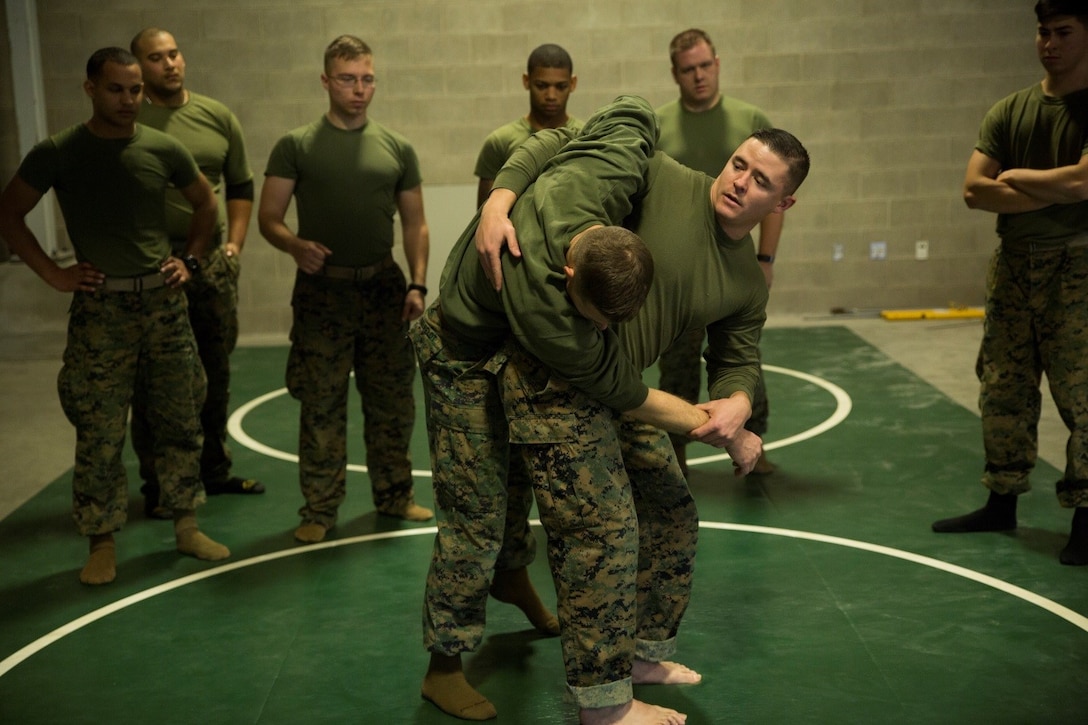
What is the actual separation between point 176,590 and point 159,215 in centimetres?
137

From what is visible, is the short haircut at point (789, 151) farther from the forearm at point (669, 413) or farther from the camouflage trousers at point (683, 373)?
→ the camouflage trousers at point (683, 373)

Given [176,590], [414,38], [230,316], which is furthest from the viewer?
[414,38]

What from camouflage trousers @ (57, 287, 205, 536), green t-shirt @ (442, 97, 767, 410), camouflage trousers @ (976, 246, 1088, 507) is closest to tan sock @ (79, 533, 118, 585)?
camouflage trousers @ (57, 287, 205, 536)

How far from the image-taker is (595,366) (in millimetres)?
2834

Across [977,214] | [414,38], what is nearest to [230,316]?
[414,38]

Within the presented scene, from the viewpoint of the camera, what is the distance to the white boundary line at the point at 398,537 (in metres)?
3.82

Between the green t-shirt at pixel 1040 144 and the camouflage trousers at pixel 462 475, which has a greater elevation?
the green t-shirt at pixel 1040 144

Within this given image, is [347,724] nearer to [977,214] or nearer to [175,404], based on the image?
[175,404]

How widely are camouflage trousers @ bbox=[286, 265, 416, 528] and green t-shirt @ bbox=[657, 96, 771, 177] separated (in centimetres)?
134

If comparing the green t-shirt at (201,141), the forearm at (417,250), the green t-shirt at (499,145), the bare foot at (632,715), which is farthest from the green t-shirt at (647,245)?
the green t-shirt at (201,141)

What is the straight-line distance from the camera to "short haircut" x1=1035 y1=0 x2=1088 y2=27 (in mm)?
4008

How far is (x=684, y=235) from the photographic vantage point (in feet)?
10.0

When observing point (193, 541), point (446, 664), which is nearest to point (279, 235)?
point (193, 541)

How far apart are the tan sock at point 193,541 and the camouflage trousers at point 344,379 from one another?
0.38 m
